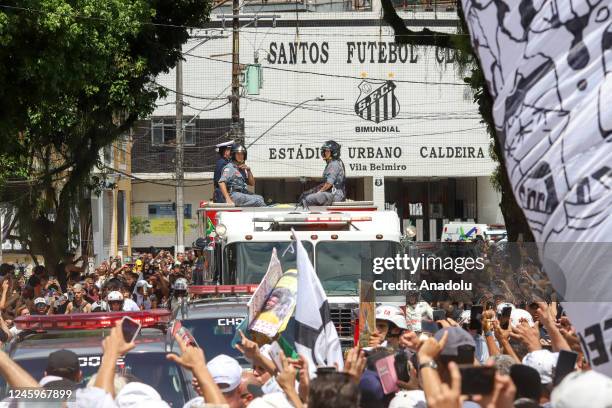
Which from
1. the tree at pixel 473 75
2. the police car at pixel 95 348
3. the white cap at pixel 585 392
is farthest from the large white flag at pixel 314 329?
the tree at pixel 473 75

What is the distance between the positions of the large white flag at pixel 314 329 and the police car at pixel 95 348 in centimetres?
179

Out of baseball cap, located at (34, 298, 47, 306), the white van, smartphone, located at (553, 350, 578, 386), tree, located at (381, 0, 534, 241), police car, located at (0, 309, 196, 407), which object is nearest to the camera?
smartphone, located at (553, 350, 578, 386)

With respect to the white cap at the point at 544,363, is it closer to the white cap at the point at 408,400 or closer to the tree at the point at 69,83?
the white cap at the point at 408,400

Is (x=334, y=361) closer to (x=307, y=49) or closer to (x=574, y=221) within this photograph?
(x=574, y=221)

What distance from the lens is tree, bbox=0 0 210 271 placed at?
16172mm

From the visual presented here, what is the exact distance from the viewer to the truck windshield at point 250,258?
47.3ft

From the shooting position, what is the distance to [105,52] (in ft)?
59.0

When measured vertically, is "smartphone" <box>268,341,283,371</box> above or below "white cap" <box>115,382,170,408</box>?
above

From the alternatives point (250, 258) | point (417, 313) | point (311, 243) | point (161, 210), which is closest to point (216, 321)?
point (417, 313)

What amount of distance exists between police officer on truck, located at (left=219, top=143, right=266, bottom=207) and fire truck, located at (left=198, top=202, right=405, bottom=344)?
1.51 m

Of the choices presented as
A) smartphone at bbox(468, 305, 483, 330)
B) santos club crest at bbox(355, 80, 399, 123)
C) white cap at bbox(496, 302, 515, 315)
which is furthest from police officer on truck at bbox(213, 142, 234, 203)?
santos club crest at bbox(355, 80, 399, 123)

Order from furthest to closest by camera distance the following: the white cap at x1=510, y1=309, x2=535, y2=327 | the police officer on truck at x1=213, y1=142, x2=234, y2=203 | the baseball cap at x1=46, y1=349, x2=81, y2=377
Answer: the police officer on truck at x1=213, y1=142, x2=234, y2=203
the white cap at x1=510, y1=309, x2=535, y2=327
the baseball cap at x1=46, y1=349, x2=81, y2=377

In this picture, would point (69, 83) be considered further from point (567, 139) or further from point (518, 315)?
point (567, 139)

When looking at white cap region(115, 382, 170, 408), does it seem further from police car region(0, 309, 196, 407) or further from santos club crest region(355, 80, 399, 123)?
santos club crest region(355, 80, 399, 123)
